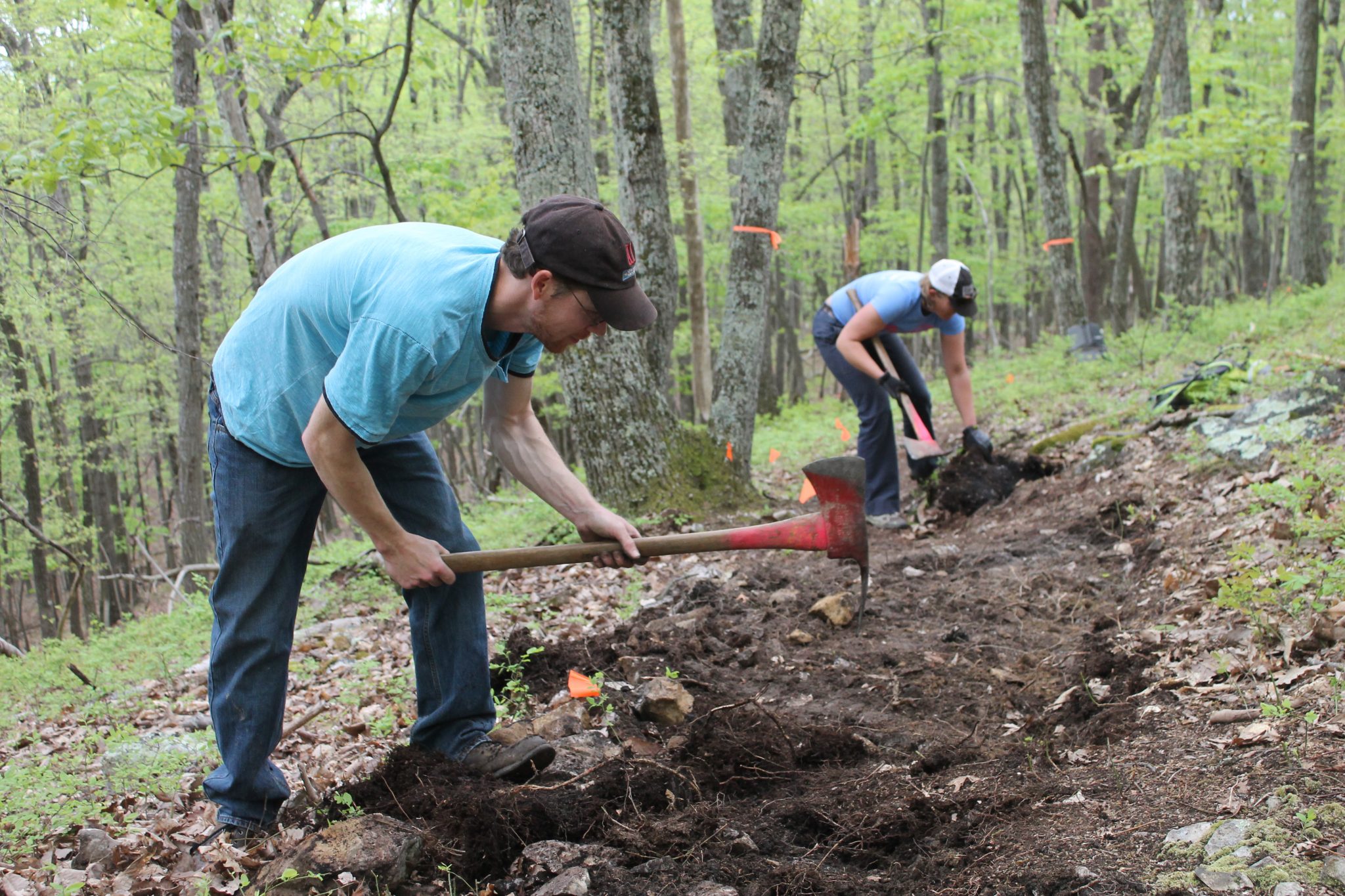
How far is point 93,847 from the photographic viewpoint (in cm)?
280

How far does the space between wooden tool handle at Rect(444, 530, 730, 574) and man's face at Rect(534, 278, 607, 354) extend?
73 centimetres

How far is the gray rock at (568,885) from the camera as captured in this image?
236 cm

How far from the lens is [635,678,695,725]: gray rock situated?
3.48m

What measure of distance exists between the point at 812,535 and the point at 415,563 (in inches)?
55.1

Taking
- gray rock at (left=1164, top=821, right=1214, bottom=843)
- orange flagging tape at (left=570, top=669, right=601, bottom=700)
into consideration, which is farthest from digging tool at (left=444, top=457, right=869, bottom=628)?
gray rock at (left=1164, top=821, right=1214, bottom=843)

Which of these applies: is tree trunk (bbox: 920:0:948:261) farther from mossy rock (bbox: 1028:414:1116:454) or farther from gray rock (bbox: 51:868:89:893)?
gray rock (bbox: 51:868:89:893)

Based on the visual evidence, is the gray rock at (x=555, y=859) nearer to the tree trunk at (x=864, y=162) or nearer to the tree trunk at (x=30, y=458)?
the tree trunk at (x=30, y=458)

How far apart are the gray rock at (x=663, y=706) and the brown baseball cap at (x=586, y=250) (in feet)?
5.34

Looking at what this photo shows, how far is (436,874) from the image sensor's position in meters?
2.52

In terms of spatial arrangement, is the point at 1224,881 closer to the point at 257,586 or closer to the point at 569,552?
the point at 569,552

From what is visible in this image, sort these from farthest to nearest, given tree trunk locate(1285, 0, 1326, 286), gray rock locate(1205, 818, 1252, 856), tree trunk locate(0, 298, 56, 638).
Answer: tree trunk locate(0, 298, 56, 638) < tree trunk locate(1285, 0, 1326, 286) < gray rock locate(1205, 818, 1252, 856)

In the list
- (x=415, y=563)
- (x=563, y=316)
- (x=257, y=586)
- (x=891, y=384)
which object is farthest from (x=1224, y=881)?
(x=891, y=384)

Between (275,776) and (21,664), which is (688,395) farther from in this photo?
(275,776)

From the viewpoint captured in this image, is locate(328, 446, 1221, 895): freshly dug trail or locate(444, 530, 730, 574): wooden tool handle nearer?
locate(328, 446, 1221, 895): freshly dug trail
